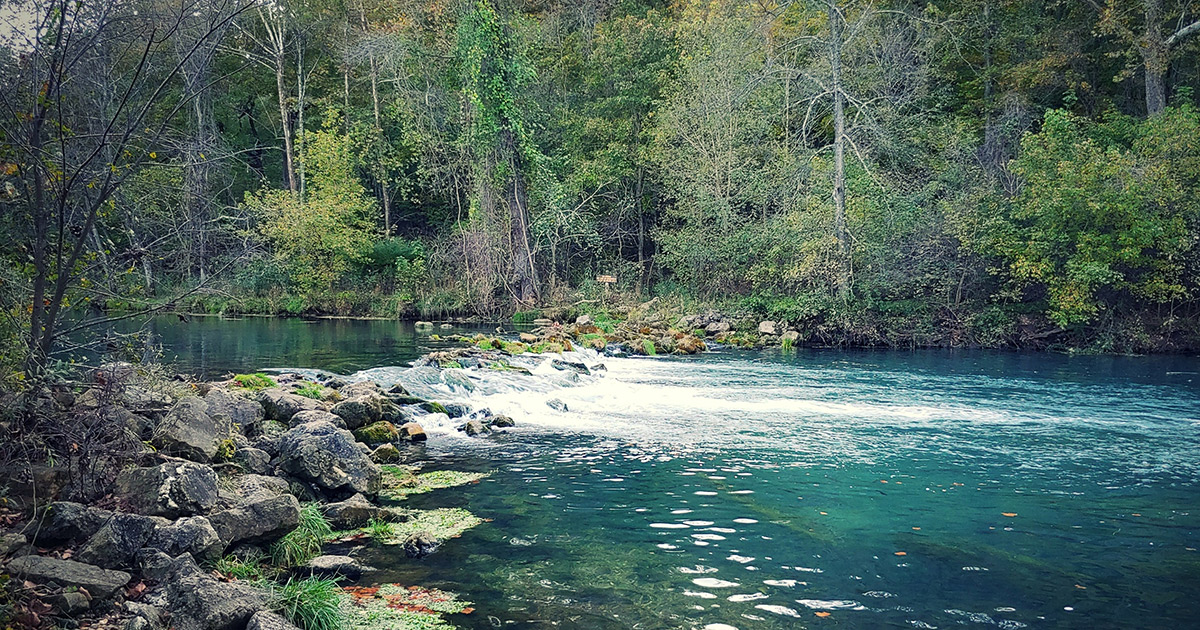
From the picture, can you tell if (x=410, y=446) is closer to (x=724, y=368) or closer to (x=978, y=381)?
(x=724, y=368)

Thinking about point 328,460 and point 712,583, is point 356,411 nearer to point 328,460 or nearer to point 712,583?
point 328,460

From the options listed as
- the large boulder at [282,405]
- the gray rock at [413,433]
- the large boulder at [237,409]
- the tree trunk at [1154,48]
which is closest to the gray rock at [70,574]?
the large boulder at [237,409]

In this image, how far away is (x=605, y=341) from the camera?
25156 millimetres

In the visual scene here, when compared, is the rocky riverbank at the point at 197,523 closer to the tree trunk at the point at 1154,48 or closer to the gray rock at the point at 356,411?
the gray rock at the point at 356,411

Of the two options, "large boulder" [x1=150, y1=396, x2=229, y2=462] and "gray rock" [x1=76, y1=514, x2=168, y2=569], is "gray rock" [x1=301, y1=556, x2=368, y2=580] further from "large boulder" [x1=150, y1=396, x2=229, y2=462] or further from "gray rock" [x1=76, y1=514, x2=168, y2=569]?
"large boulder" [x1=150, y1=396, x2=229, y2=462]

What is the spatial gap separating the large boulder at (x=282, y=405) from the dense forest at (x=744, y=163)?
8.61 ft

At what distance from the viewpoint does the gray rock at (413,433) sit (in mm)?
11984

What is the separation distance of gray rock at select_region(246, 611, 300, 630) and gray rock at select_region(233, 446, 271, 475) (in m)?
3.33

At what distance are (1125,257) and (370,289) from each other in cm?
2845

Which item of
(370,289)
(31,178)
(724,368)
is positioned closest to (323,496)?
(31,178)

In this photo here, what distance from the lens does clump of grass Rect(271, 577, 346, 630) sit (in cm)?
553

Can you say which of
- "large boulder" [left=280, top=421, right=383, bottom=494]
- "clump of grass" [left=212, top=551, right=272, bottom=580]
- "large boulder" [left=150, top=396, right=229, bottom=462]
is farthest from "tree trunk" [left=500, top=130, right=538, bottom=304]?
"clump of grass" [left=212, top=551, right=272, bottom=580]

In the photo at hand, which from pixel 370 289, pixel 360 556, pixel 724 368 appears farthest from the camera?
pixel 370 289

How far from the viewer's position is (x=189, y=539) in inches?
243
